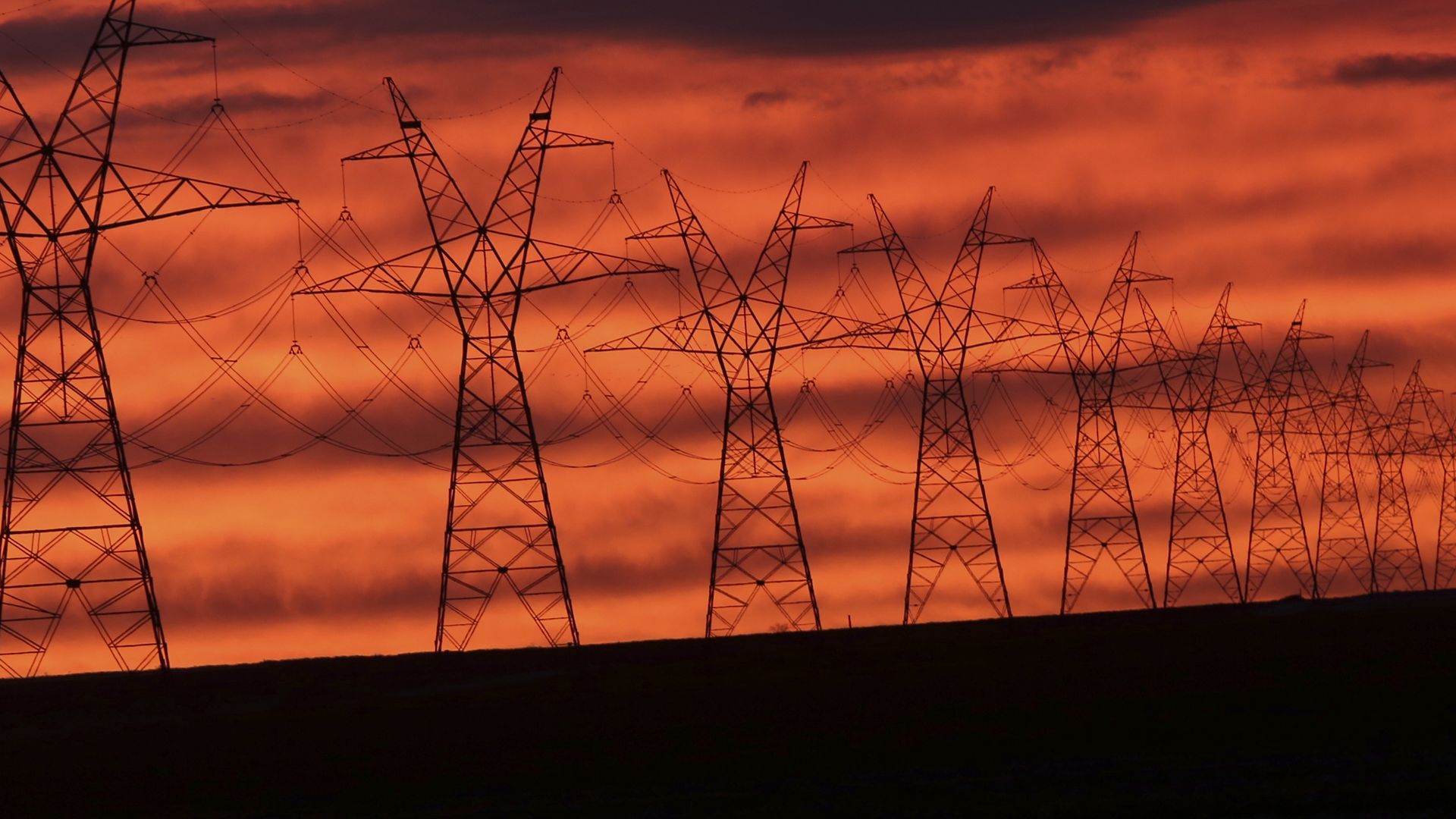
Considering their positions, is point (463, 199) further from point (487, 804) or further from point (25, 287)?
point (487, 804)

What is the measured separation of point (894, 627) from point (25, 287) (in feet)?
141

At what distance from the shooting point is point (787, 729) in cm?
6009

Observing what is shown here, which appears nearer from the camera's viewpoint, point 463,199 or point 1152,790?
point 1152,790

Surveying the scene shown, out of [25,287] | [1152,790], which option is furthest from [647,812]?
[25,287]

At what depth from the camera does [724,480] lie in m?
94.6

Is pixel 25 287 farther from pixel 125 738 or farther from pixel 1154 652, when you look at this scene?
pixel 1154 652

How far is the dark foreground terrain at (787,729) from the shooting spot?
156 feet

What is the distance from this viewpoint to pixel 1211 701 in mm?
62156

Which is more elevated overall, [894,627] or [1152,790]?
[894,627]

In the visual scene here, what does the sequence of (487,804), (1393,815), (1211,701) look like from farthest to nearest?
(1211,701) < (487,804) < (1393,815)

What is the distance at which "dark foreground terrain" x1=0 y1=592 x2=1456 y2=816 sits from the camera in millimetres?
47562

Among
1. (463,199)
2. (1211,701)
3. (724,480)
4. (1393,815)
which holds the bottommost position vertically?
(1393,815)

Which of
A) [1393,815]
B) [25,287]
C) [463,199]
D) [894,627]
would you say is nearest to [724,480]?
[894,627]

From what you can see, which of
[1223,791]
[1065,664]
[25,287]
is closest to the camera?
[1223,791]
